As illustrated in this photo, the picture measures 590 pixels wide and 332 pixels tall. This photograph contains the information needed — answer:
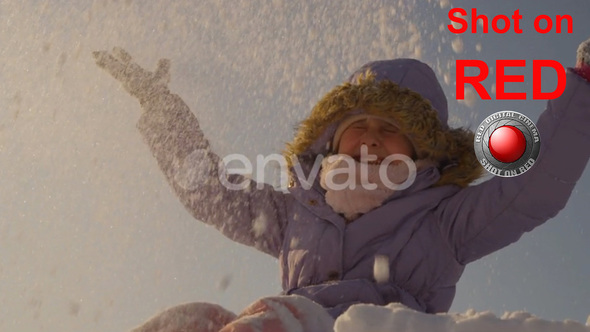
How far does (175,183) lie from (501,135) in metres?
1.69

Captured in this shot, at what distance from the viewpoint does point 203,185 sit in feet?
11.9

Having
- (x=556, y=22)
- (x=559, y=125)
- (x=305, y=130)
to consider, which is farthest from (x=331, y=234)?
(x=556, y=22)

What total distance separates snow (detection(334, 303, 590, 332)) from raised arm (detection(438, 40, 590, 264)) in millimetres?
1380

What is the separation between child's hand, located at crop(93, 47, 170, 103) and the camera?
4004mm

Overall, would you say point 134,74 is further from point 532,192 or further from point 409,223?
point 532,192

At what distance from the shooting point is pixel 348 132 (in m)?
3.41

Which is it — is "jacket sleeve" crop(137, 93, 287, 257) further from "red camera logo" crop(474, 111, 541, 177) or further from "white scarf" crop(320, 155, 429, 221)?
"red camera logo" crop(474, 111, 541, 177)

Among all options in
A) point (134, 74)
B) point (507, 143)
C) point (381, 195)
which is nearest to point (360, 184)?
point (381, 195)

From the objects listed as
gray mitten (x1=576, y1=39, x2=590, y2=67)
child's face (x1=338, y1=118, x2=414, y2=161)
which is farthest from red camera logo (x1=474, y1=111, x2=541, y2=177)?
child's face (x1=338, y1=118, x2=414, y2=161)

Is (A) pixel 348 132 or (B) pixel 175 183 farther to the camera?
(B) pixel 175 183

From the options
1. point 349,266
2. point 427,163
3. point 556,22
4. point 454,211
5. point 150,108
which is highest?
point 556,22

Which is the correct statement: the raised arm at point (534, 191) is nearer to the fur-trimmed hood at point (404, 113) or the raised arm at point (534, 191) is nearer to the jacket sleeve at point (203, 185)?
the fur-trimmed hood at point (404, 113)

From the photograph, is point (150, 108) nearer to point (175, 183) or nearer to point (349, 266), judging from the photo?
point (175, 183)

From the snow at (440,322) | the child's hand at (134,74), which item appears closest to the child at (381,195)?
the child's hand at (134,74)
